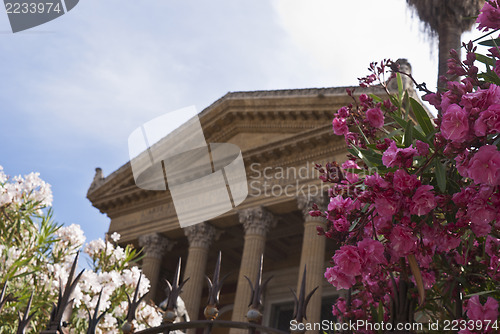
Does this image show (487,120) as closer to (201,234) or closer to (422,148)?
(422,148)

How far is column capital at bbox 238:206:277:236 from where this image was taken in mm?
19469

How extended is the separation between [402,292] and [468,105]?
2.48 feet

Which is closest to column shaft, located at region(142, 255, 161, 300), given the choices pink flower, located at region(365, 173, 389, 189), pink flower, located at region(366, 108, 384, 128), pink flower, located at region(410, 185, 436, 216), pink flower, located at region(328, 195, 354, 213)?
pink flower, located at region(366, 108, 384, 128)

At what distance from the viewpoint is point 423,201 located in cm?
221

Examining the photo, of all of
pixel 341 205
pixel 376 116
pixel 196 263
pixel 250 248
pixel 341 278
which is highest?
pixel 196 263

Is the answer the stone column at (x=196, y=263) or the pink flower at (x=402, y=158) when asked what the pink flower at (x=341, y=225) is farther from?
the stone column at (x=196, y=263)

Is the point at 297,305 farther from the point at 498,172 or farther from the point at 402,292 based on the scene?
the point at 498,172

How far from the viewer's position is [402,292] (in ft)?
7.47

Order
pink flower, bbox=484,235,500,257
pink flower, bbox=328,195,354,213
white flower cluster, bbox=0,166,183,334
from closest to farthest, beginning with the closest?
1. pink flower, bbox=484,235,500,257
2. pink flower, bbox=328,195,354,213
3. white flower cluster, bbox=0,166,183,334

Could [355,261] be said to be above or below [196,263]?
below

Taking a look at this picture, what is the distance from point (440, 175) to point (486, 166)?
0.26 m

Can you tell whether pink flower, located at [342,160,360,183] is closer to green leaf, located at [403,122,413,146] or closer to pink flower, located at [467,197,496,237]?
green leaf, located at [403,122,413,146]

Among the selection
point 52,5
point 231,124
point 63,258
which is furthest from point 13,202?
point 231,124

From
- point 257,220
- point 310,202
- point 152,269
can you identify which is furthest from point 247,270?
point 152,269
